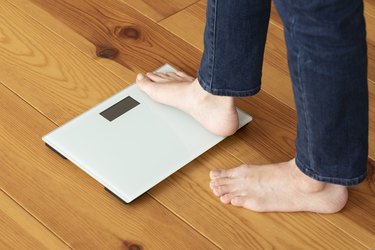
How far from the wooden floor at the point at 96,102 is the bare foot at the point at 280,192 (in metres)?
0.02

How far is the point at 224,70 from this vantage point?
1484 millimetres

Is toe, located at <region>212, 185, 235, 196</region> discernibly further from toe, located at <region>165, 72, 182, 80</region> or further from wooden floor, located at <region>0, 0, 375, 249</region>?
toe, located at <region>165, 72, 182, 80</region>

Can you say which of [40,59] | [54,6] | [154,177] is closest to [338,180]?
[154,177]

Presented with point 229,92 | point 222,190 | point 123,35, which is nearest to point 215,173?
point 222,190

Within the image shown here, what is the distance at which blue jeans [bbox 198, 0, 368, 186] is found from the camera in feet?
3.81

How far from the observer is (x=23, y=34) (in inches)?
74.3

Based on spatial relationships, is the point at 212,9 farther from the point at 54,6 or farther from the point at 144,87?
the point at 54,6

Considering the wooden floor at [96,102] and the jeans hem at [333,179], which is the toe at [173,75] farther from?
the jeans hem at [333,179]

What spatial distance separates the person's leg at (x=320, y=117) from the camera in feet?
3.81

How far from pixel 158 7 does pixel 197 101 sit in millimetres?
461

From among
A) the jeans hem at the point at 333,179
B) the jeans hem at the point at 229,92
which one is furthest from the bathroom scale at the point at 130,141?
the jeans hem at the point at 333,179

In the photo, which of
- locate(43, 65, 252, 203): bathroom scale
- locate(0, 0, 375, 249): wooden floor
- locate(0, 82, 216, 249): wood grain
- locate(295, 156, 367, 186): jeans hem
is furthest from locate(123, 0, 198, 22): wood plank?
locate(295, 156, 367, 186): jeans hem

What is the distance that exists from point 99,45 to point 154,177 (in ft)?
1.51

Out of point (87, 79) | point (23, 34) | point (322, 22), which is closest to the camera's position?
point (322, 22)
